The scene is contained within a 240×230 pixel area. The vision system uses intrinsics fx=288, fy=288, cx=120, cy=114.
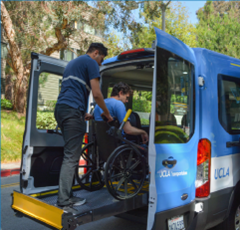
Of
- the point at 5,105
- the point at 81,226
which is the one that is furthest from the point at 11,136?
the point at 81,226

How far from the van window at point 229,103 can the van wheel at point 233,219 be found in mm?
815

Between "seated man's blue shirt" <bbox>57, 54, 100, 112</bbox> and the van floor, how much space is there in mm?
1067

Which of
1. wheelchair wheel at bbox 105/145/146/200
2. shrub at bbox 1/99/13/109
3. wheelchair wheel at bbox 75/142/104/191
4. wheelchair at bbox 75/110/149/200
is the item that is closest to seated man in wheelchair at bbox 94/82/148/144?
wheelchair at bbox 75/110/149/200

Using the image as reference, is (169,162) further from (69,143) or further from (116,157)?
(69,143)

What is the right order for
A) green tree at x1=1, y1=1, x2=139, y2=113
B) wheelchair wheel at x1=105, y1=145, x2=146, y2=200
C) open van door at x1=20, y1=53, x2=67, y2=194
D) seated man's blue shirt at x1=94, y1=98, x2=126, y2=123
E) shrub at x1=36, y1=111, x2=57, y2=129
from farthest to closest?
1. green tree at x1=1, y1=1, x2=139, y2=113
2. shrub at x1=36, y1=111, x2=57, y2=129
3. seated man's blue shirt at x1=94, y1=98, x2=126, y2=123
4. open van door at x1=20, y1=53, x2=67, y2=194
5. wheelchair wheel at x1=105, y1=145, x2=146, y2=200

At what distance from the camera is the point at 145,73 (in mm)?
5387

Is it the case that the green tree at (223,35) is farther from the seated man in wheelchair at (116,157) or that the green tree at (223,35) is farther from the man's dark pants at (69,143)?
the man's dark pants at (69,143)

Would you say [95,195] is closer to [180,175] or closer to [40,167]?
[40,167]

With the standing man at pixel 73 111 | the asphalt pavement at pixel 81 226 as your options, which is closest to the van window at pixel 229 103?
the standing man at pixel 73 111

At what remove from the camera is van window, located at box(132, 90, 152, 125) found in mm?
5730

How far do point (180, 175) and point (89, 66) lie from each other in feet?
4.94

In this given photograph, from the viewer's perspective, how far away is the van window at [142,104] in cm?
573

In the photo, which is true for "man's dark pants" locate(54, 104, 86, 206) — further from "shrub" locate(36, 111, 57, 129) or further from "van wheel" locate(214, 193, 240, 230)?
"van wheel" locate(214, 193, 240, 230)

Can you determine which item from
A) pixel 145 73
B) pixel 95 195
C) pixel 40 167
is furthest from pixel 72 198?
pixel 145 73
